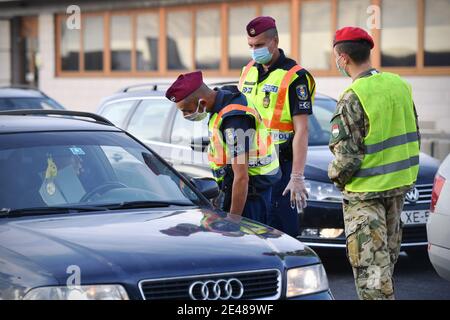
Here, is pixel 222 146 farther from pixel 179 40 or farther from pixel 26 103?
pixel 179 40

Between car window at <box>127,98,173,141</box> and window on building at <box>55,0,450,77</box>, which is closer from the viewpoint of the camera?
car window at <box>127,98,173,141</box>

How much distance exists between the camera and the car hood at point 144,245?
4.50m

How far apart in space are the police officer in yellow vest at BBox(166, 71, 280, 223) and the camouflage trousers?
758mm

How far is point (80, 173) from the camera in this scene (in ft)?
18.8

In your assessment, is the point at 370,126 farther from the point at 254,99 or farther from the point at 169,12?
the point at 169,12

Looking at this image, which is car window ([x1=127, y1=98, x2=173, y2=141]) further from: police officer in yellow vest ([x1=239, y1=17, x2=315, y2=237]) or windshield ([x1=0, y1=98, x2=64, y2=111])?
windshield ([x1=0, y1=98, x2=64, y2=111])

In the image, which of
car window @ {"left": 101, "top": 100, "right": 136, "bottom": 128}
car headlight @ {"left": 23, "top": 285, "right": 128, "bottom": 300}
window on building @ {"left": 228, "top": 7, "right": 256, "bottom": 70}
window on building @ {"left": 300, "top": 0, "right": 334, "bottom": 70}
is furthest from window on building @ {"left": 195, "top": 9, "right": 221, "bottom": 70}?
car headlight @ {"left": 23, "top": 285, "right": 128, "bottom": 300}

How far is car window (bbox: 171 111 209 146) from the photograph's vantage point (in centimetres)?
931

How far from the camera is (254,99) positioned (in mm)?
7051

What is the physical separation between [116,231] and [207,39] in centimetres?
1710

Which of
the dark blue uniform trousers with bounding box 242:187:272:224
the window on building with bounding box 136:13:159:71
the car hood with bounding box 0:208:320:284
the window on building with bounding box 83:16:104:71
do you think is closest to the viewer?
the car hood with bounding box 0:208:320:284

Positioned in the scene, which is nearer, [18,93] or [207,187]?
[207,187]

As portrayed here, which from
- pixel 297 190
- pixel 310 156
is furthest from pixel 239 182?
pixel 310 156
